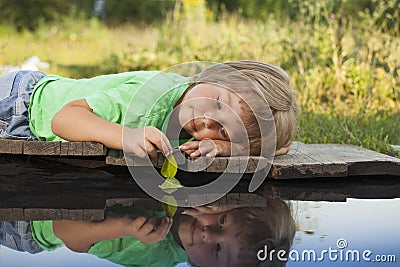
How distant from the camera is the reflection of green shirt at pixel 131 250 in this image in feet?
6.45

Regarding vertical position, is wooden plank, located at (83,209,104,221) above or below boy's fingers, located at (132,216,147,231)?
below

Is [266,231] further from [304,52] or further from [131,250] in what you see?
[304,52]

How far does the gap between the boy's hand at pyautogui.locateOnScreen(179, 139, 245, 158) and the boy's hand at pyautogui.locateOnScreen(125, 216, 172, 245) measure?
22.2 inches

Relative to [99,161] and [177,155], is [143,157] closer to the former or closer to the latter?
[177,155]

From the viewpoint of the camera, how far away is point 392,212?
105 inches

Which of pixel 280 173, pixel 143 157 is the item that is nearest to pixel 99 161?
pixel 143 157

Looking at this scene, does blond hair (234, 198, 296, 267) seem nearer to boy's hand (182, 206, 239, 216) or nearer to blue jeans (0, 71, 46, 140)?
boy's hand (182, 206, 239, 216)

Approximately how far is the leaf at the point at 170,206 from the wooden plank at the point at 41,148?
0.55 m

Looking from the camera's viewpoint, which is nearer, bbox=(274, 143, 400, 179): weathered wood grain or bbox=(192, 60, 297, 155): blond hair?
bbox=(192, 60, 297, 155): blond hair

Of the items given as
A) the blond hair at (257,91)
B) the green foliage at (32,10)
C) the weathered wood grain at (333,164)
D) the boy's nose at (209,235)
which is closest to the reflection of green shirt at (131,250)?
the boy's nose at (209,235)

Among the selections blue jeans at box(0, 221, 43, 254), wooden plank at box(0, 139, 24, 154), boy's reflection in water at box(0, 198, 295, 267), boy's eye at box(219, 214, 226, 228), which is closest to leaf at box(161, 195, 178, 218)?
boy's reflection in water at box(0, 198, 295, 267)

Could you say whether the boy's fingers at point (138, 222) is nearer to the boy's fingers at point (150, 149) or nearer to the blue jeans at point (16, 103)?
the boy's fingers at point (150, 149)

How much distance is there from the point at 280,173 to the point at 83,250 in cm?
127

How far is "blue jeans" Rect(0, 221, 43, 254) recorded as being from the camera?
207 centimetres
